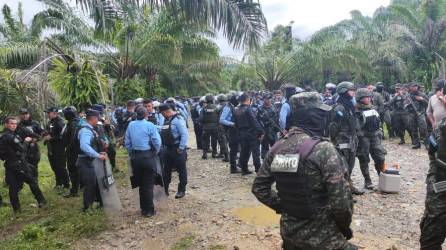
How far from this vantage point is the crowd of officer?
2697 millimetres

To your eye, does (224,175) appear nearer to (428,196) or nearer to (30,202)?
(30,202)

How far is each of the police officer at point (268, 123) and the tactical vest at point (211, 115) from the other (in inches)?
56.4

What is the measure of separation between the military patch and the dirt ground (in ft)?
8.02

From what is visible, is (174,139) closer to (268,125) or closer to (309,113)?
(268,125)

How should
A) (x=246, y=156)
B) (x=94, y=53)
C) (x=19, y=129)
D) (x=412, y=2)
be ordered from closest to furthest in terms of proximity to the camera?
(x=19, y=129) < (x=246, y=156) < (x=94, y=53) < (x=412, y=2)

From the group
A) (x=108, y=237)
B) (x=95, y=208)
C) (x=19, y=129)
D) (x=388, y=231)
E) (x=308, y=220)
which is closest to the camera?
(x=308, y=220)

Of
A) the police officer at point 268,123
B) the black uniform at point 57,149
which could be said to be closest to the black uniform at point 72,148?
the black uniform at point 57,149

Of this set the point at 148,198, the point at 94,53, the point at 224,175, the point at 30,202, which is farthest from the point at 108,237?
the point at 94,53

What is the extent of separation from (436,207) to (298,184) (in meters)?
1.49

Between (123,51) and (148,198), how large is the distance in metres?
10.7

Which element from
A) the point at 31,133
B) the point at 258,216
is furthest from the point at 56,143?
the point at 258,216

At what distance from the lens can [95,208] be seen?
22.7ft

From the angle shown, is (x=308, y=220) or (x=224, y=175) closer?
(x=308, y=220)

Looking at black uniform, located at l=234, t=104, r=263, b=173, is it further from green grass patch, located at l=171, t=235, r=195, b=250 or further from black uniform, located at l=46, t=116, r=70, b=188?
black uniform, located at l=46, t=116, r=70, b=188
